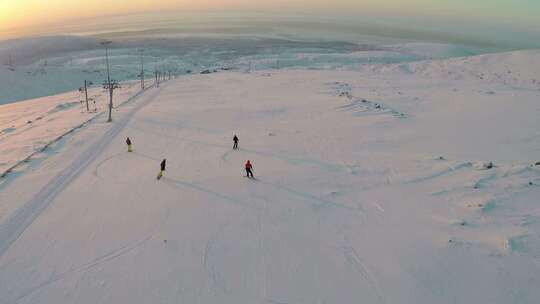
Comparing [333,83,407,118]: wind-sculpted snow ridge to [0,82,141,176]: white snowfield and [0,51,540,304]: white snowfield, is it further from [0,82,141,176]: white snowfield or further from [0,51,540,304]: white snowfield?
[0,82,141,176]: white snowfield

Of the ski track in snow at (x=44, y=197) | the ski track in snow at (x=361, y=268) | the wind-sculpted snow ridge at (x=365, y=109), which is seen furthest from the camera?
the wind-sculpted snow ridge at (x=365, y=109)

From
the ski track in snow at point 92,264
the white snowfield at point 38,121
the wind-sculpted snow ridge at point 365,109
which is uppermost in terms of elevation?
the wind-sculpted snow ridge at point 365,109

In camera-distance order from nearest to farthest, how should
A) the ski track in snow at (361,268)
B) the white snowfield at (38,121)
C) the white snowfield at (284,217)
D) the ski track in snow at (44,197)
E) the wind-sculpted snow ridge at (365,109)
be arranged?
the ski track in snow at (361,268) → the white snowfield at (284,217) → the ski track in snow at (44,197) → the white snowfield at (38,121) → the wind-sculpted snow ridge at (365,109)

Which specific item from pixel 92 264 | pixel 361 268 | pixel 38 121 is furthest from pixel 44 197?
pixel 38 121

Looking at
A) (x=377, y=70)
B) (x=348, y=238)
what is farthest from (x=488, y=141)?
(x=377, y=70)

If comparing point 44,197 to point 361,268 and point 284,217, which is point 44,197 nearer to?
point 284,217

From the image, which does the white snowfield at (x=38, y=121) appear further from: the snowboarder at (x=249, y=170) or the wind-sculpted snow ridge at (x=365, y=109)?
the wind-sculpted snow ridge at (x=365, y=109)

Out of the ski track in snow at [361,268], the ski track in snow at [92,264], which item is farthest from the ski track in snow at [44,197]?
the ski track in snow at [361,268]
